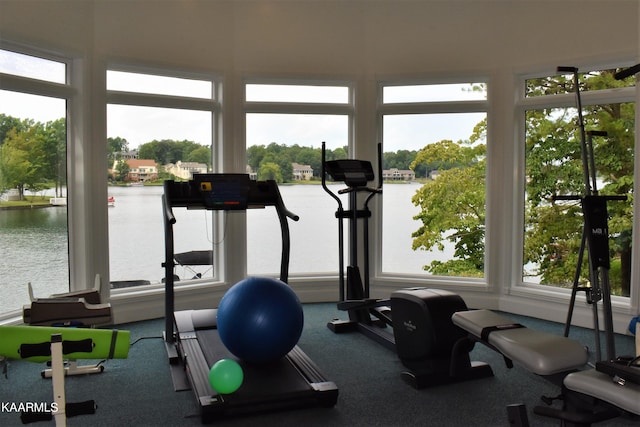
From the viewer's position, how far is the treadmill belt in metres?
3.24

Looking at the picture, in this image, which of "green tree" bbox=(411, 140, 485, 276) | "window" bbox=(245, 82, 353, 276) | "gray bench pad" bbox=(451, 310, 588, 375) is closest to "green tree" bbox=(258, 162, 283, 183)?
"window" bbox=(245, 82, 353, 276)

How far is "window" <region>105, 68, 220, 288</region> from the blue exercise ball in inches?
88.2

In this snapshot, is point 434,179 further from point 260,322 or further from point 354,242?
point 260,322

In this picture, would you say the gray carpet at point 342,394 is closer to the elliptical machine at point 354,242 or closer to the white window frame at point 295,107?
the elliptical machine at point 354,242

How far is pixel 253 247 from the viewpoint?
6238mm

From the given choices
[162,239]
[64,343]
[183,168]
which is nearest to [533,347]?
[64,343]

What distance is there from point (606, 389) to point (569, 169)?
3999 mm

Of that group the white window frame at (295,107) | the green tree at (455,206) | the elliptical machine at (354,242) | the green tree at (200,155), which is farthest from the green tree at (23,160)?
the green tree at (455,206)

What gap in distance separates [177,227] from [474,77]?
3.65 m

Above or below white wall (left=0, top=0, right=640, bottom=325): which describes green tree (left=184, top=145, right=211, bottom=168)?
below

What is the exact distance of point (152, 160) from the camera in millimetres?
5754

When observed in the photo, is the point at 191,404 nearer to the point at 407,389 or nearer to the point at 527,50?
the point at 407,389

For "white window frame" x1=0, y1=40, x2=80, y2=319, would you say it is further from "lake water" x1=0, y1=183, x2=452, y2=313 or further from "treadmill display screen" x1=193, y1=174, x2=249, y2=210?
"treadmill display screen" x1=193, y1=174, x2=249, y2=210

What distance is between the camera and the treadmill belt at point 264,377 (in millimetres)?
3240
